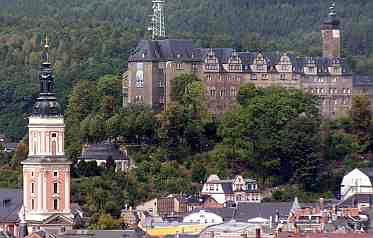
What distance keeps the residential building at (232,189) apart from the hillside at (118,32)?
Result: 67.9 ft

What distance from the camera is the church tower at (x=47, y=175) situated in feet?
281

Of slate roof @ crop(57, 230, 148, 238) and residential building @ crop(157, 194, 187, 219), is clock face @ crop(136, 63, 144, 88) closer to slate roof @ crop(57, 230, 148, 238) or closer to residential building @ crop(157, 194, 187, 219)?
residential building @ crop(157, 194, 187, 219)

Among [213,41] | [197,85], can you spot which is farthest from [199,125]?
[213,41]

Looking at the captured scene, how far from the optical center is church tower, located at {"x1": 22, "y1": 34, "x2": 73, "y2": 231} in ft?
281

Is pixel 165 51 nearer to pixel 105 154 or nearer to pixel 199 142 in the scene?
pixel 199 142

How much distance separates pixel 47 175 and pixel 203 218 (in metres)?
6.84

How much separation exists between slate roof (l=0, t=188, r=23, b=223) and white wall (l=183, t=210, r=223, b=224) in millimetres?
6143

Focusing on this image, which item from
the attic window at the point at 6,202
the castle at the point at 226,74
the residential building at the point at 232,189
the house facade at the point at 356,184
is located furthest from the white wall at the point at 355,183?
the attic window at the point at 6,202

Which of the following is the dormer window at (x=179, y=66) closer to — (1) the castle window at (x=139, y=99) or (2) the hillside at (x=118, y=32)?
(1) the castle window at (x=139, y=99)

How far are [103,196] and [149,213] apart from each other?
183 centimetres

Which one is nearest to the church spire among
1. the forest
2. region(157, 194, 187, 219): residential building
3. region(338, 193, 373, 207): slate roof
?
the forest

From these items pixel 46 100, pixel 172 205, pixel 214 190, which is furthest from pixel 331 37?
pixel 46 100

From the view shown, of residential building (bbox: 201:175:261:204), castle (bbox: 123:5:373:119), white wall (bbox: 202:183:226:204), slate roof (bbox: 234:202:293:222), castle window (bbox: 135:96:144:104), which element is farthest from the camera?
castle (bbox: 123:5:373:119)

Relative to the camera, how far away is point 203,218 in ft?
295
